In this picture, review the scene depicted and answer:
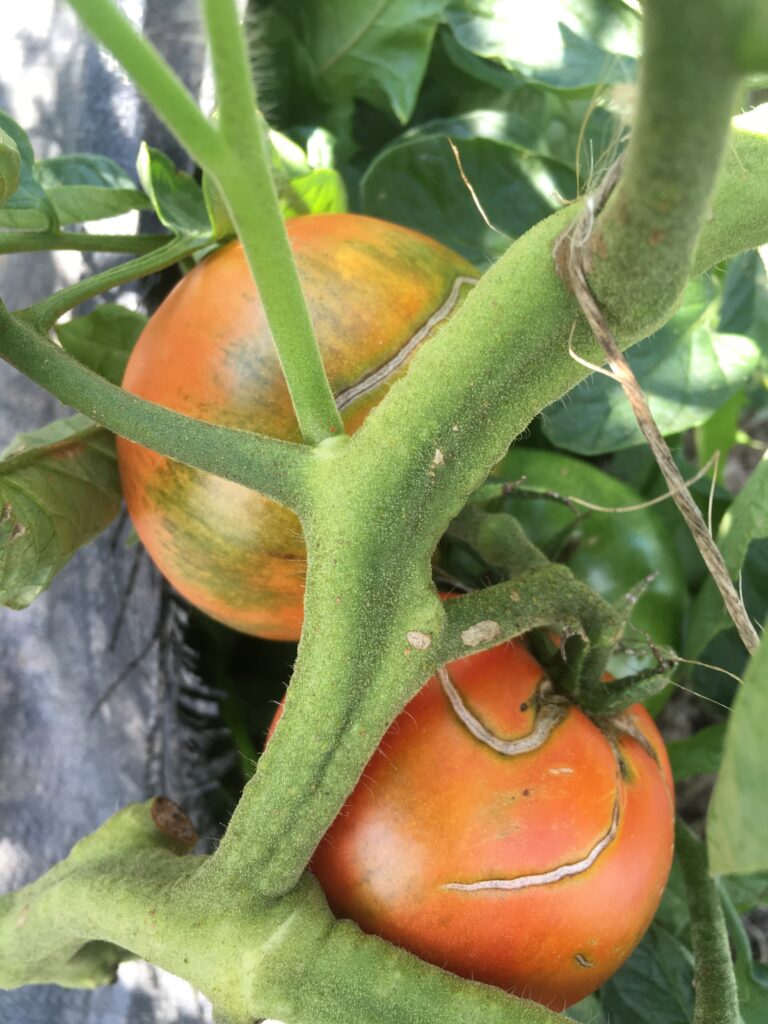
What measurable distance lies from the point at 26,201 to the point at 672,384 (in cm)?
47

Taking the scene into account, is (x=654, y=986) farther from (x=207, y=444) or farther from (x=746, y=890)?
(x=207, y=444)

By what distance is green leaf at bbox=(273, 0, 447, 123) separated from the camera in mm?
738

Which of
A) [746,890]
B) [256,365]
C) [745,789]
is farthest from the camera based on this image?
[746,890]

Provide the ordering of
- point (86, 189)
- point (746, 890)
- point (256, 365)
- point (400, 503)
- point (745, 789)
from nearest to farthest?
point (745, 789) → point (400, 503) → point (256, 365) → point (86, 189) → point (746, 890)

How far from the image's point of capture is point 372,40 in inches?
Result: 29.9

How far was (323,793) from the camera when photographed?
0.36 meters

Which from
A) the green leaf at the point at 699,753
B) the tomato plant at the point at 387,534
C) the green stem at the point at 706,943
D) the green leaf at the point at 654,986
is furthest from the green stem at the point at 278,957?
the green leaf at the point at 699,753

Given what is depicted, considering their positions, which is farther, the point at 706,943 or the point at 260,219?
the point at 706,943

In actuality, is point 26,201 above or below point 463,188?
above

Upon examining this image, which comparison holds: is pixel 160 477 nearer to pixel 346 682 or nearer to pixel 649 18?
pixel 346 682

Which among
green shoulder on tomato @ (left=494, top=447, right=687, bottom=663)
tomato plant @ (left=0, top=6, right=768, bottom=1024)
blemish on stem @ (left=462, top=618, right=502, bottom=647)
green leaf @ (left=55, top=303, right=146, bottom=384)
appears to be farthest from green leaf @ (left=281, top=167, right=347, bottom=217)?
blemish on stem @ (left=462, top=618, right=502, bottom=647)

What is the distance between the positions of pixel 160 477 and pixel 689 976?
17.7 inches

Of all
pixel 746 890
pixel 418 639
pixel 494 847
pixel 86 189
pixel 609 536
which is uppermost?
pixel 86 189

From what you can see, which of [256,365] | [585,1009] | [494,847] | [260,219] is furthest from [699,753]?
[260,219]
